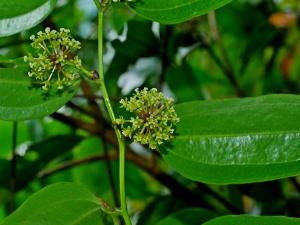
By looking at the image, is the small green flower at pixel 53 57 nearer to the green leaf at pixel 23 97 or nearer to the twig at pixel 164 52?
the green leaf at pixel 23 97

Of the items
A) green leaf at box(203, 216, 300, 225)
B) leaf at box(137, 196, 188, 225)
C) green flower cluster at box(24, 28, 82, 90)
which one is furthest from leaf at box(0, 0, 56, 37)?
leaf at box(137, 196, 188, 225)

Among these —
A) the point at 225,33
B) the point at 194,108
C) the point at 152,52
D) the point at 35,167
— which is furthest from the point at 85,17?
the point at 194,108

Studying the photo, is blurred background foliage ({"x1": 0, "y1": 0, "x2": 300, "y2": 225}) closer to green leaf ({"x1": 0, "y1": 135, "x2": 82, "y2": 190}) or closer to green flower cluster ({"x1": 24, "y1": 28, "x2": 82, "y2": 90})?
green leaf ({"x1": 0, "y1": 135, "x2": 82, "y2": 190})

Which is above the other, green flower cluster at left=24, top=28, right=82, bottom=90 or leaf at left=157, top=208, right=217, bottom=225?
green flower cluster at left=24, top=28, right=82, bottom=90

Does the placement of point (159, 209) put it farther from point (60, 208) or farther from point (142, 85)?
point (60, 208)

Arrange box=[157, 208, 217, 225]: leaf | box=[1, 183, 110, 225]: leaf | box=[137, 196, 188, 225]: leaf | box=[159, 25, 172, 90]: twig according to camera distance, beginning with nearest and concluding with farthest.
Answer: box=[1, 183, 110, 225]: leaf
box=[157, 208, 217, 225]: leaf
box=[137, 196, 188, 225]: leaf
box=[159, 25, 172, 90]: twig

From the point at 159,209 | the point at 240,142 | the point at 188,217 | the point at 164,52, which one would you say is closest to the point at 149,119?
the point at 240,142
